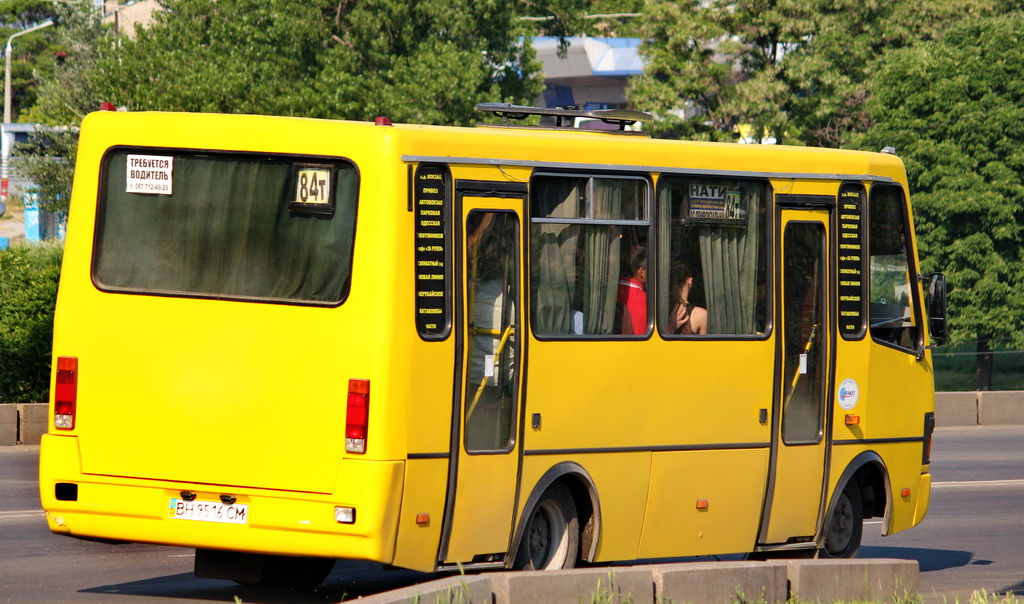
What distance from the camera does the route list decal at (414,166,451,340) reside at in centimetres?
834

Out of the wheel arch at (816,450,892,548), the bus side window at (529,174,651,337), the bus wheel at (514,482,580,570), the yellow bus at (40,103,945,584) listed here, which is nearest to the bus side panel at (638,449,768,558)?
the yellow bus at (40,103,945,584)

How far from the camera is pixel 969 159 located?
3572 cm

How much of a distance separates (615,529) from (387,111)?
109 ft

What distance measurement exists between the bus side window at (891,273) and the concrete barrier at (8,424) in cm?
1196

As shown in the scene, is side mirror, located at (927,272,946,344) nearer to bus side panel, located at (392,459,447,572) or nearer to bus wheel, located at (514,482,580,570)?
bus wheel, located at (514,482,580,570)

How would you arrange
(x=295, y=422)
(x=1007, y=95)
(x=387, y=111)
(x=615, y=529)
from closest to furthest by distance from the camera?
(x=295, y=422) < (x=615, y=529) < (x=1007, y=95) < (x=387, y=111)

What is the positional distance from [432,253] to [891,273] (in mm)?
4619

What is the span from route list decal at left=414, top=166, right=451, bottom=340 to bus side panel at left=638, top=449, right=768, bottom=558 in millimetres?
2091

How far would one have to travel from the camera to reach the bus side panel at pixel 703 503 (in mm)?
9805

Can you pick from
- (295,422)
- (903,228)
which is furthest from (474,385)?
(903,228)

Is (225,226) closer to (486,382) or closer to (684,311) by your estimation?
(486,382)

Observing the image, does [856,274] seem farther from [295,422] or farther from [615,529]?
[295,422]

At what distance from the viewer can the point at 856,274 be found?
1121cm

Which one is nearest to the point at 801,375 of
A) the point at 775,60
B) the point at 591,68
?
the point at 775,60
